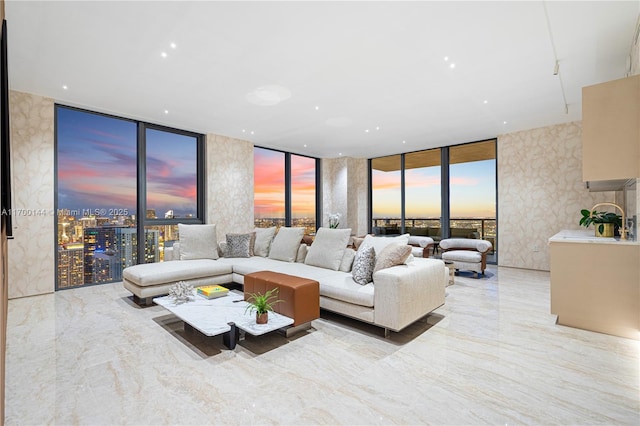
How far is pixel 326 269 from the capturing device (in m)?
3.98

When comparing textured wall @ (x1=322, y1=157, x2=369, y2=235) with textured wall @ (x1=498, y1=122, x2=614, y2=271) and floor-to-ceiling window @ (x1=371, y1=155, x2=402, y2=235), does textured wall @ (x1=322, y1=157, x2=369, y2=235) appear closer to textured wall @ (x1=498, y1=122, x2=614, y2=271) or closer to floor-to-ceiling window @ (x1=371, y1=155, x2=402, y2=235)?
floor-to-ceiling window @ (x1=371, y1=155, x2=402, y2=235)

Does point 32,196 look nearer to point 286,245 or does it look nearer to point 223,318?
point 286,245

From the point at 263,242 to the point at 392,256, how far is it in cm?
266

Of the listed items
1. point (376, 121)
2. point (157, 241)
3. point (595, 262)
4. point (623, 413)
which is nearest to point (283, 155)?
point (376, 121)

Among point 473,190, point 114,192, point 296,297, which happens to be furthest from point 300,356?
point 473,190

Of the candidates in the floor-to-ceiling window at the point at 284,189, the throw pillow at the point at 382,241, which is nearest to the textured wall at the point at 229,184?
the floor-to-ceiling window at the point at 284,189

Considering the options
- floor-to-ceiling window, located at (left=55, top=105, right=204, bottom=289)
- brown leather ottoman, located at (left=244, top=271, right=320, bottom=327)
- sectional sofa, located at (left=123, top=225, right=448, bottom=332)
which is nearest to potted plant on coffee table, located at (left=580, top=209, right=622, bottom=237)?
sectional sofa, located at (left=123, top=225, right=448, bottom=332)

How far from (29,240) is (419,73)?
5831 millimetres

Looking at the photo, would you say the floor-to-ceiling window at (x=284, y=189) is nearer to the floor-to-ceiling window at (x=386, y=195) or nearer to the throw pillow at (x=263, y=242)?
the floor-to-ceiling window at (x=386, y=195)

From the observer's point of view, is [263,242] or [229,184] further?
[229,184]

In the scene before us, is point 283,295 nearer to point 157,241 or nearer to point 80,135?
point 157,241

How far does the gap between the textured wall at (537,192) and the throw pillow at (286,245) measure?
4.73 meters

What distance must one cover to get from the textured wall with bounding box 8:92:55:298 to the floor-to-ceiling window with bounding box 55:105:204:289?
0.77 ft

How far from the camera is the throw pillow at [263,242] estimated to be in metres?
5.16
